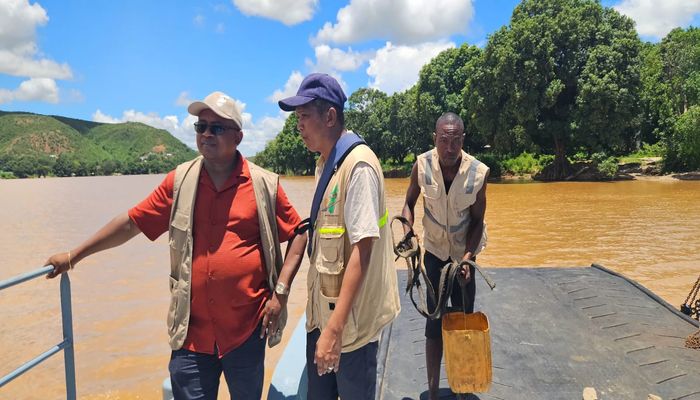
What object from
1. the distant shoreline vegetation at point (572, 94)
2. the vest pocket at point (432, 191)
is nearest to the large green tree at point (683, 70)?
the distant shoreline vegetation at point (572, 94)

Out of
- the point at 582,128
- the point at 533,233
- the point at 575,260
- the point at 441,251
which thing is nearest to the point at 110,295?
the point at 441,251

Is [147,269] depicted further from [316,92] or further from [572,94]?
[572,94]

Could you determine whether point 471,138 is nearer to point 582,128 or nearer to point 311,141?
point 582,128

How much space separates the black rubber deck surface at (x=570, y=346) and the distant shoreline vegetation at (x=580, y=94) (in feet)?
66.8

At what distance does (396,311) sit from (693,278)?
7146 mm

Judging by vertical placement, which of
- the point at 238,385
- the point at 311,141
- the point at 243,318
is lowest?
the point at 238,385

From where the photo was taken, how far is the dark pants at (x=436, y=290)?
2.71 metres

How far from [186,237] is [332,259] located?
0.73m

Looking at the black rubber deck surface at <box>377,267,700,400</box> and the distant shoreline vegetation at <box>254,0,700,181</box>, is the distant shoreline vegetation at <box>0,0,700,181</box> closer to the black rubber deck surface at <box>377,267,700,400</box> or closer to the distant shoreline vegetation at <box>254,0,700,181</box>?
the distant shoreline vegetation at <box>254,0,700,181</box>

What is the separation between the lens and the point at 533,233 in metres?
11.1

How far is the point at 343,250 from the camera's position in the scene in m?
1.74

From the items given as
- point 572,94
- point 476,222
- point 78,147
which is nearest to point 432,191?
point 476,222

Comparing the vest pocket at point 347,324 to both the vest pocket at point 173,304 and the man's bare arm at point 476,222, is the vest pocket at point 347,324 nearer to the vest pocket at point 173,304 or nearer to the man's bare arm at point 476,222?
the vest pocket at point 173,304

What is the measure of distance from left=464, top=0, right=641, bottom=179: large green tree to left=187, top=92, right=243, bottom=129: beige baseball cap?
23.6 metres
